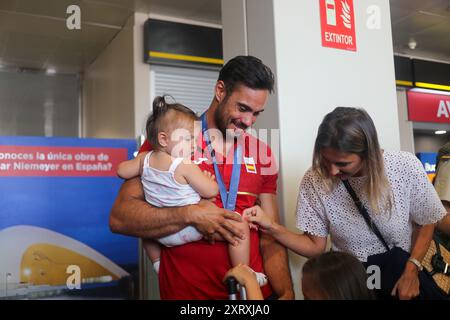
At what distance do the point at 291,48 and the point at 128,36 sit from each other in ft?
12.0

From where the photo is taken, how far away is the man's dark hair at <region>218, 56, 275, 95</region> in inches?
70.4

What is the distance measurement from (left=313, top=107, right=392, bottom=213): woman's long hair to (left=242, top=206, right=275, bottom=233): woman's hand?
0.28 meters

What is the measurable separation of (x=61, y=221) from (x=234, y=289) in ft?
7.83

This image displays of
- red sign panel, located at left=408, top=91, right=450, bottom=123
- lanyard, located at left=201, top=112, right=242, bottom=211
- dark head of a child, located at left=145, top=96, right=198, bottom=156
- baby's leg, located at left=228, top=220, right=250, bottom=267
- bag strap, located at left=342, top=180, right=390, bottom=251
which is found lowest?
baby's leg, located at left=228, top=220, right=250, bottom=267

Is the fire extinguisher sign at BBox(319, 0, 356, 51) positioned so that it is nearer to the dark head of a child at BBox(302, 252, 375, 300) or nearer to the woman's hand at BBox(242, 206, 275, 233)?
the woman's hand at BBox(242, 206, 275, 233)

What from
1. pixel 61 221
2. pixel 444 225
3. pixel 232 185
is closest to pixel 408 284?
pixel 444 225

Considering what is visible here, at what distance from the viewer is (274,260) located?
6.15ft

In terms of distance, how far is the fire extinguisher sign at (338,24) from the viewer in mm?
2516

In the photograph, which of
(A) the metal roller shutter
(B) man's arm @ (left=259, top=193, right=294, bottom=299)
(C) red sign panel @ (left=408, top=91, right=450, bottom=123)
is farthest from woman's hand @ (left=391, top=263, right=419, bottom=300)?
(C) red sign panel @ (left=408, top=91, right=450, bottom=123)

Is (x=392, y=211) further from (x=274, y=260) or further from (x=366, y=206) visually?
(x=274, y=260)

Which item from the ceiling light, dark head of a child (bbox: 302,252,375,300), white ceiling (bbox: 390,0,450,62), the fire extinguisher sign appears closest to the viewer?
dark head of a child (bbox: 302,252,375,300)

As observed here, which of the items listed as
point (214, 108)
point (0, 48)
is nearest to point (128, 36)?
point (0, 48)

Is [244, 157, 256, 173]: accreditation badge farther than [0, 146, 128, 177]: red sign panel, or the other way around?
[0, 146, 128, 177]: red sign panel

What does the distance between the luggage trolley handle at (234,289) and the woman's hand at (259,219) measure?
30cm
